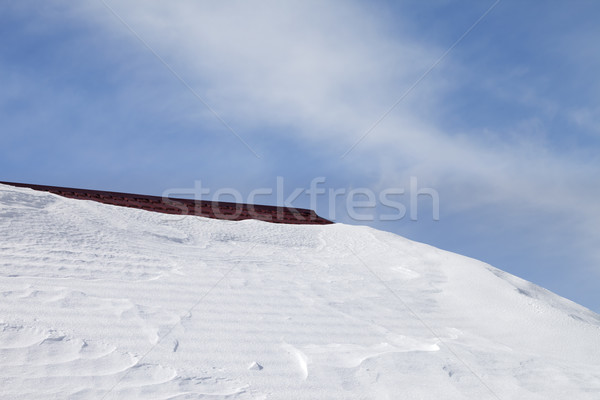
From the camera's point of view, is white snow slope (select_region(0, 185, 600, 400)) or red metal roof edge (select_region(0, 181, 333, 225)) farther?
red metal roof edge (select_region(0, 181, 333, 225))

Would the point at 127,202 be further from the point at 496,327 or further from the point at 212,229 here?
the point at 496,327

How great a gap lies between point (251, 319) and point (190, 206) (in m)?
3.95

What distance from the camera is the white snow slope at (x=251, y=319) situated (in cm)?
238

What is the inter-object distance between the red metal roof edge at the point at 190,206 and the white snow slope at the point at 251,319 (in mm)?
1483

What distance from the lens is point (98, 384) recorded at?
2.17m

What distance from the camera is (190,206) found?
6.84 metres

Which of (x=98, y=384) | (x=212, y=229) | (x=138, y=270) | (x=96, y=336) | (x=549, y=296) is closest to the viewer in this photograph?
(x=98, y=384)

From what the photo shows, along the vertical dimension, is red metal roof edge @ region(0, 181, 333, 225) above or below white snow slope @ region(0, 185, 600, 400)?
above

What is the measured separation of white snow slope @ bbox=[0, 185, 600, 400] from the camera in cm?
238

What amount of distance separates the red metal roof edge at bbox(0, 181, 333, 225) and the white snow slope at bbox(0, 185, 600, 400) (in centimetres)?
148

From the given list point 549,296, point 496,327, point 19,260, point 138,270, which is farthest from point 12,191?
point 549,296

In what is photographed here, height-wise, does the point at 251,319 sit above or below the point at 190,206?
below

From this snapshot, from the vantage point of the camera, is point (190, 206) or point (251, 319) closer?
point (251, 319)

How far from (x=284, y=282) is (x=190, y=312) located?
100 centimetres
